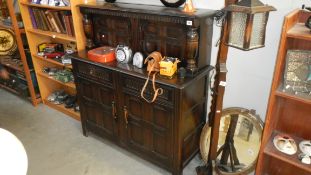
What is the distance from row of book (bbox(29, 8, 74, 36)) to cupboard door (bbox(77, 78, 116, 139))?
2.00 feet

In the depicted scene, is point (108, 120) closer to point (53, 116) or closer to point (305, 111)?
point (53, 116)

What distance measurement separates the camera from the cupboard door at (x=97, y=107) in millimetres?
2248

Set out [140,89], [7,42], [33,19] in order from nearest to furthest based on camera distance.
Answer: [140,89] → [33,19] → [7,42]

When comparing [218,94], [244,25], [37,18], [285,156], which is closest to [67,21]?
[37,18]

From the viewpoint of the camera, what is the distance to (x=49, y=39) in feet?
10.4

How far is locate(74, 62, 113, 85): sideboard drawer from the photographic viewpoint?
2123 millimetres

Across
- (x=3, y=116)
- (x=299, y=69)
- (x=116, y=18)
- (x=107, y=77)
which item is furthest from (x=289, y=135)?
(x=3, y=116)

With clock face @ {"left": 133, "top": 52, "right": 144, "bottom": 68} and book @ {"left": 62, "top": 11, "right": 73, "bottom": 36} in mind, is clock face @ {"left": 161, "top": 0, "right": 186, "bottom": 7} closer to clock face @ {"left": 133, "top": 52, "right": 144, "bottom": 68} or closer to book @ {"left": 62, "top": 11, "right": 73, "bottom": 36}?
clock face @ {"left": 133, "top": 52, "right": 144, "bottom": 68}

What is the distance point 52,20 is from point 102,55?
0.98m

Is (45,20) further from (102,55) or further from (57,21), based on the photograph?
(102,55)

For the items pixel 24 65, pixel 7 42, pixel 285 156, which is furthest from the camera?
pixel 7 42

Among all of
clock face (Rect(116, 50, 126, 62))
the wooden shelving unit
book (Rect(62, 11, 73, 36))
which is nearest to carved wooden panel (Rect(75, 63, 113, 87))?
clock face (Rect(116, 50, 126, 62))

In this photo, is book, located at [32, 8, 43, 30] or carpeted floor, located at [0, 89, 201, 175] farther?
book, located at [32, 8, 43, 30]

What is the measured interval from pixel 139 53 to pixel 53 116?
5.39 feet
